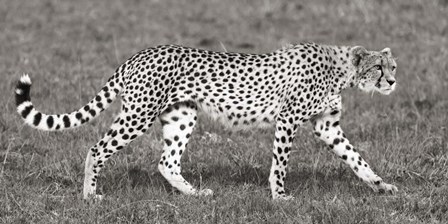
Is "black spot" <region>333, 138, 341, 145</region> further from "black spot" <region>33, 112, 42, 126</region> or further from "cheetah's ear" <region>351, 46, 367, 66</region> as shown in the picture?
"black spot" <region>33, 112, 42, 126</region>

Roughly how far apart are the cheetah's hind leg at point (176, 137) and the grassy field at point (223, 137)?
4.2 inches

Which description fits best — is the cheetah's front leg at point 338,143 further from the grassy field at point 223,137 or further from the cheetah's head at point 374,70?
the cheetah's head at point 374,70

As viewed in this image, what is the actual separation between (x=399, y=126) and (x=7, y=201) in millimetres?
3574

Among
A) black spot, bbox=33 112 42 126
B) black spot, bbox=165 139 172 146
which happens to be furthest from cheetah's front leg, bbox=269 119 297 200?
black spot, bbox=33 112 42 126

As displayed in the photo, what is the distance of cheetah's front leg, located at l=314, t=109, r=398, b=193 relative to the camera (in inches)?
246

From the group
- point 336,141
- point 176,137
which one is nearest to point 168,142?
point 176,137

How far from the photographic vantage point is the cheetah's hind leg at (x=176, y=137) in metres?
6.20

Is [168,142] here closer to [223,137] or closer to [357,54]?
[223,137]

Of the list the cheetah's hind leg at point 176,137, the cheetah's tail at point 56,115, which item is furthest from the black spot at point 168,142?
the cheetah's tail at point 56,115

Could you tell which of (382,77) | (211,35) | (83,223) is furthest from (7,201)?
(211,35)

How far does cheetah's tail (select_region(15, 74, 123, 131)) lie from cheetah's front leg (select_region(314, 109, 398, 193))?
1.45m

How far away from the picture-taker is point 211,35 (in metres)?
11.8

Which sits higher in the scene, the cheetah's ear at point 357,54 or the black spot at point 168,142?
the cheetah's ear at point 357,54

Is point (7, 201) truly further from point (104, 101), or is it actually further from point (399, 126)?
point (399, 126)
